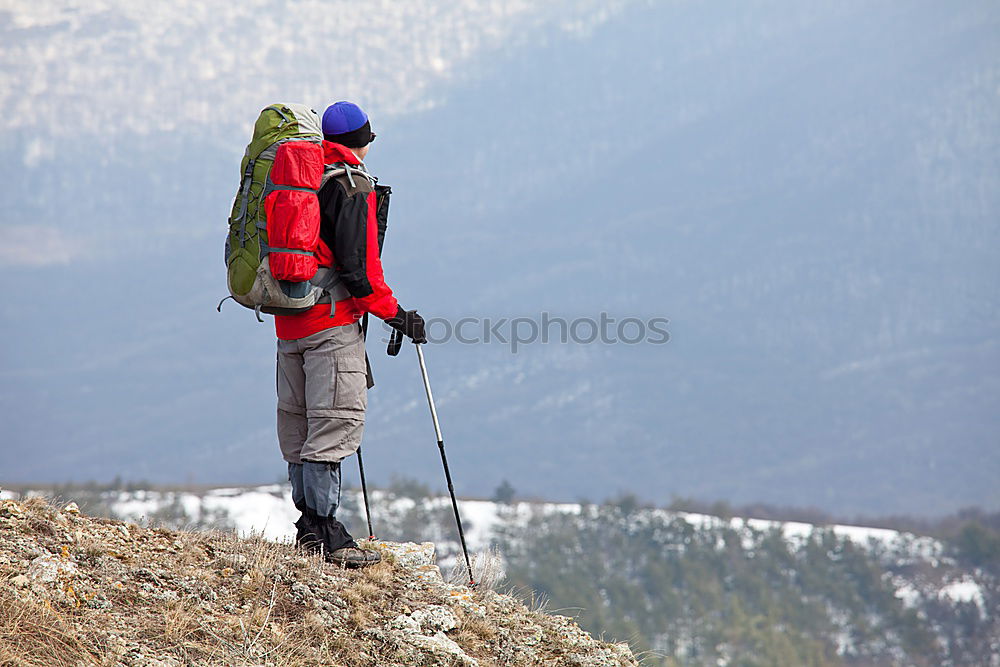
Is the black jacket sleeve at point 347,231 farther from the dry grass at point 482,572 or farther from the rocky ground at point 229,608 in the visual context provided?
the dry grass at point 482,572

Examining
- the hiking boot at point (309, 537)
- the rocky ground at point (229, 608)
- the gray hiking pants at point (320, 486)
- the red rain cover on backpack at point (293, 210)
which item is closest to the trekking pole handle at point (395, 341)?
the gray hiking pants at point (320, 486)

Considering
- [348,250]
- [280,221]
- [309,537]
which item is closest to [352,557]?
[309,537]

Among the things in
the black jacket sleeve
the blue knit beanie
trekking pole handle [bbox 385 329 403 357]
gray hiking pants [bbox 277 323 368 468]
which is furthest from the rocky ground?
the blue knit beanie

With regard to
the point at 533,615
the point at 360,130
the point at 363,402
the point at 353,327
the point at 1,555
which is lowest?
the point at 533,615

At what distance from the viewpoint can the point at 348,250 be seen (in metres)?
6.01

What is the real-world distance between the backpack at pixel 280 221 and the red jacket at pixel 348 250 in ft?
0.26

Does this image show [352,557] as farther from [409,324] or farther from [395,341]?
[409,324]

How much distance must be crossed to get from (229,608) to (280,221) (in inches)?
80.7

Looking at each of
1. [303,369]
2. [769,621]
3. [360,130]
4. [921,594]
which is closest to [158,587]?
[303,369]

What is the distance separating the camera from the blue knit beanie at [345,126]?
6367 mm

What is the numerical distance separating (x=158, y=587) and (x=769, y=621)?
87778mm

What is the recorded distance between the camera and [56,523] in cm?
629

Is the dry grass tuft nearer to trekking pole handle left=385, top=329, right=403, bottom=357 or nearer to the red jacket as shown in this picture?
the red jacket

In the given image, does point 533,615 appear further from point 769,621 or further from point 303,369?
point 769,621
